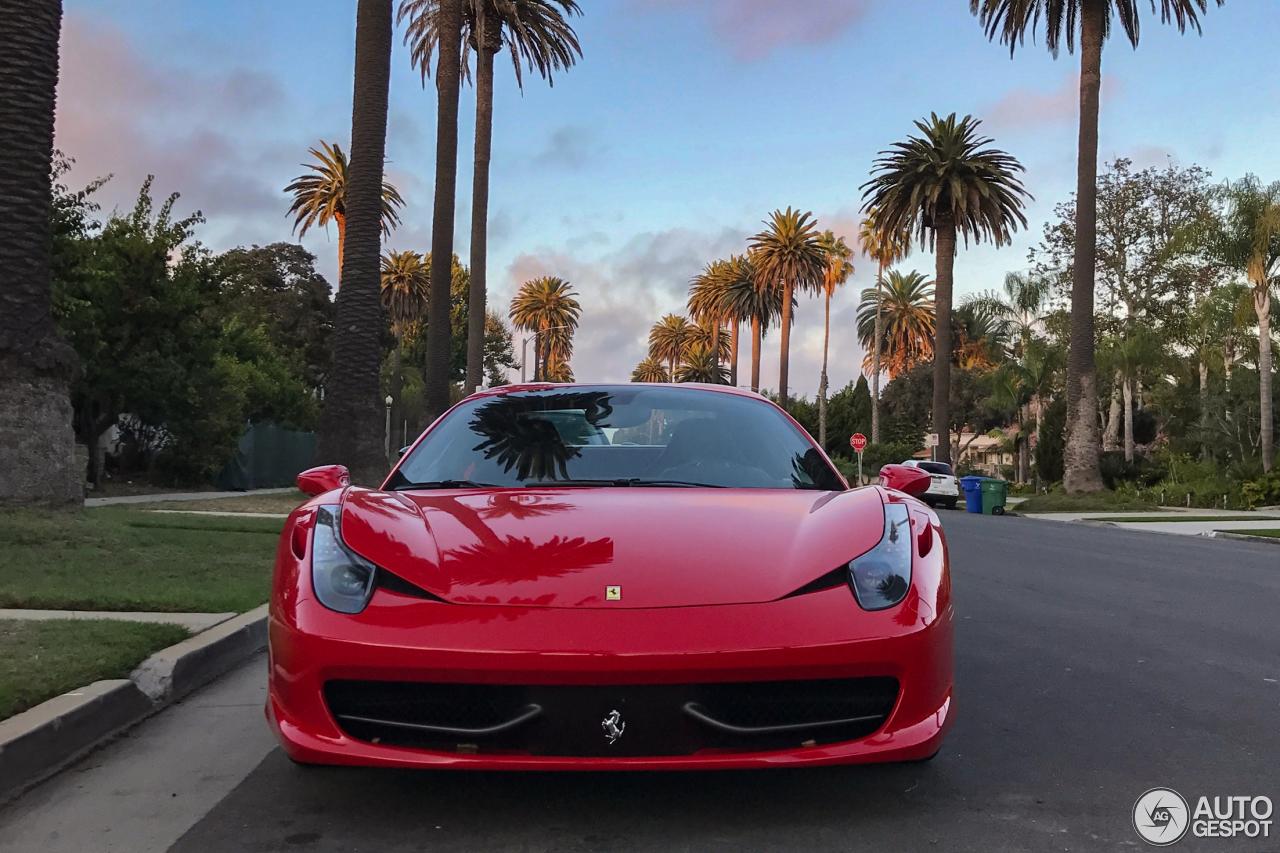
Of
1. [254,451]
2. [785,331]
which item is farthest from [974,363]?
[254,451]

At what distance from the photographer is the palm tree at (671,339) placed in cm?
11988

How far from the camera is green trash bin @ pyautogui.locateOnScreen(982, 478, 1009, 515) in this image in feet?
98.0

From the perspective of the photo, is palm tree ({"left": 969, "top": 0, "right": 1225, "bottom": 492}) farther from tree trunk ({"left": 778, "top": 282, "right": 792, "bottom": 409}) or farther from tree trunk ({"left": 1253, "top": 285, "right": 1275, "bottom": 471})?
tree trunk ({"left": 778, "top": 282, "right": 792, "bottom": 409})

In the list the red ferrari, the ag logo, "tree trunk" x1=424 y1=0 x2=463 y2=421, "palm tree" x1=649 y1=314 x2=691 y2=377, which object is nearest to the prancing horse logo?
the red ferrari

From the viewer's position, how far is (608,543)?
3.37 metres

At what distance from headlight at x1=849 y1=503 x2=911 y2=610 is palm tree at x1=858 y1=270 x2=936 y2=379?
76.8 m

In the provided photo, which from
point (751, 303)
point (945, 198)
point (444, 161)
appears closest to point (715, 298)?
point (751, 303)

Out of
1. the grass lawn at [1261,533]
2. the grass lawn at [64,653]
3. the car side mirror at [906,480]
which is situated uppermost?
the car side mirror at [906,480]

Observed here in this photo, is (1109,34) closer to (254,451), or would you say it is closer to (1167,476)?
(1167,476)

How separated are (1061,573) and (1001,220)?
33726 mm

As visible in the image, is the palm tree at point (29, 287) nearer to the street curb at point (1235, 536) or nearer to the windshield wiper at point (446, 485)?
the windshield wiper at point (446, 485)

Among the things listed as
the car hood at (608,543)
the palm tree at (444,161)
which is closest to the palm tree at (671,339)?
the palm tree at (444,161)

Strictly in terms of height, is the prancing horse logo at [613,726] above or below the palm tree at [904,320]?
below

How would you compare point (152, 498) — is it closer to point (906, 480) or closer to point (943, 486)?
point (906, 480)
